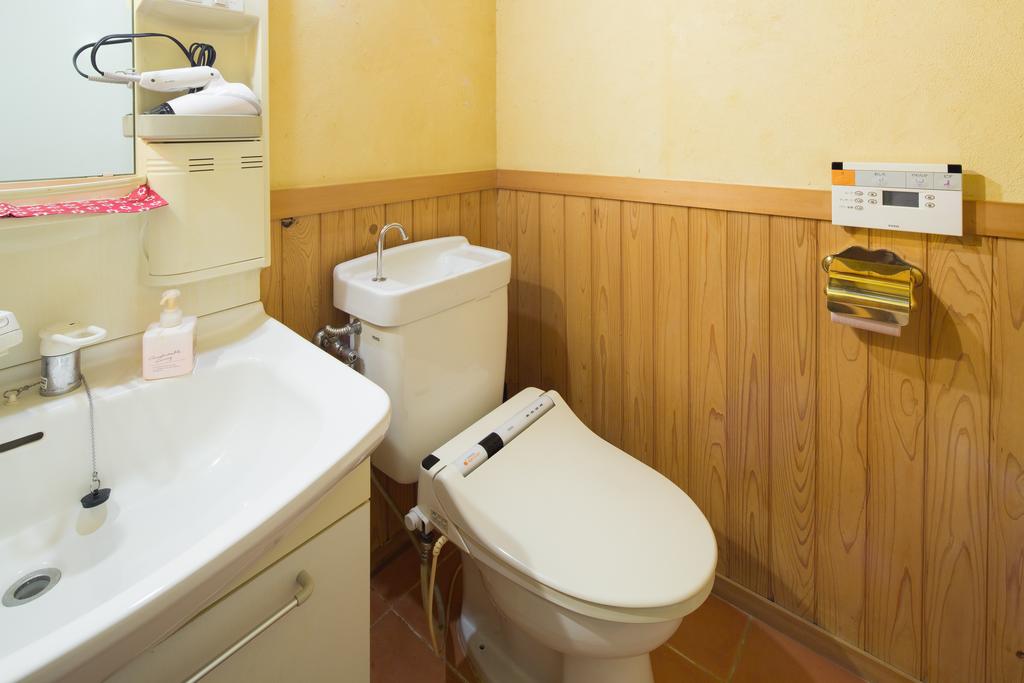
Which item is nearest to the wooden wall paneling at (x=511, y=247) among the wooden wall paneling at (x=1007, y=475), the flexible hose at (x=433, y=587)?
the flexible hose at (x=433, y=587)

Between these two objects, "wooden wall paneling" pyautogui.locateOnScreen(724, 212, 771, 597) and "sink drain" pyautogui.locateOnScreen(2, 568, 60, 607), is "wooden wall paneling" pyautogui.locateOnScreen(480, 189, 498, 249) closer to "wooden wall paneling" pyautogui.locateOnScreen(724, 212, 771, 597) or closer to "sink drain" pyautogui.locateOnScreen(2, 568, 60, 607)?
"wooden wall paneling" pyautogui.locateOnScreen(724, 212, 771, 597)

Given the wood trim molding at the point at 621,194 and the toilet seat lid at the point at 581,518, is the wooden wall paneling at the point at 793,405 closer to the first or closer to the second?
the wood trim molding at the point at 621,194

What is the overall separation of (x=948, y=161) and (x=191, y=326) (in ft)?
4.31

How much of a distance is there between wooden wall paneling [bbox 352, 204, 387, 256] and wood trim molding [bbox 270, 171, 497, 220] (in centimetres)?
2

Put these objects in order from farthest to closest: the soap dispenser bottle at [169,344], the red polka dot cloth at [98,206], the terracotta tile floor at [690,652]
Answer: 1. the terracotta tile floor at [690,652]
2. the soap dispenser bottle at [169,344]
3. the red polka dot cloth at [98,206]

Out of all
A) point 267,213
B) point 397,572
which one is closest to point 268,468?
point 267,213

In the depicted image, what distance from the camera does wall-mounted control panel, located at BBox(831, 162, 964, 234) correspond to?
976 mm

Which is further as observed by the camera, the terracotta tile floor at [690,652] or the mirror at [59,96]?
the terracotta tile floor at [690,652]

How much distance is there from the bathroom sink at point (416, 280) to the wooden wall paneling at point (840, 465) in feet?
2.35

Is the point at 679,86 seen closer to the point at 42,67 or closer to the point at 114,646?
the point at 42,67

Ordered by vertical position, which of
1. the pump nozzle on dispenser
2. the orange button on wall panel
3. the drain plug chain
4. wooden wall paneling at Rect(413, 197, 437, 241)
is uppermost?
the orange button on wall panel

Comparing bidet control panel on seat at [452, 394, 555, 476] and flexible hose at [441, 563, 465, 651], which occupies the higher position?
bidet control panel on seat at [452, 394, 555, 476]

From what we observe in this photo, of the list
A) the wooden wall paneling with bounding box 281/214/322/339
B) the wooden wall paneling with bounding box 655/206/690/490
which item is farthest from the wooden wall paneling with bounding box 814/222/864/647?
the wooden wall paneling with bounding box 281/214/322/339

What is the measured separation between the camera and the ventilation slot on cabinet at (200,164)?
35.0 inches
